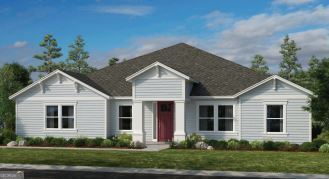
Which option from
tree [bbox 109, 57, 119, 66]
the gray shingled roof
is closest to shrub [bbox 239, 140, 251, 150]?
the gray shingled roof

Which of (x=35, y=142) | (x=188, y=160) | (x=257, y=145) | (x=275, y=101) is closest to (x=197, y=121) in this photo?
(x=257, y=145)

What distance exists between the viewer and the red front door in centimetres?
3172

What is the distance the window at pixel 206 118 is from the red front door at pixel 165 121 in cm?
201

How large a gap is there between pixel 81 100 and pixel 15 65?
471 inches

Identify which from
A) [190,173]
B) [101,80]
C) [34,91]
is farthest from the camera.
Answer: [101,80]

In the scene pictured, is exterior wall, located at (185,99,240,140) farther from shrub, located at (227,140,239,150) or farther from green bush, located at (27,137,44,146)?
green bush, located at (27,137,44,146)

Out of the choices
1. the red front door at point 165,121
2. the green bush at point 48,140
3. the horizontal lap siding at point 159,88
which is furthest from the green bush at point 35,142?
the red front door at point 165,121

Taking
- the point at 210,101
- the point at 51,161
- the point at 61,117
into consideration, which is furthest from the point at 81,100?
the point at 51,161

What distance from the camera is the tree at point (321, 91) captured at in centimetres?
2436

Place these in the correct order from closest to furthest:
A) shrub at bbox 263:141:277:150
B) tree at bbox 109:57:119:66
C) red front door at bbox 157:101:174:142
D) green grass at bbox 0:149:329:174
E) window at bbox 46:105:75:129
A: green grass at bbox 0:149:329:174 → shrub at bbox 263:141:277:150 → red front door at bbox 157:101:174:142 → window at bbox 46:105:75:129 → tree at bbox 109:57:119:66

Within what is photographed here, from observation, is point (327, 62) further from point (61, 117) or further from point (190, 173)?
point (61, 117)

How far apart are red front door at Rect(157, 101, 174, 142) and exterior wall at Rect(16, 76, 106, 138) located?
359cm

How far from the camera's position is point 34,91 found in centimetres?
3244

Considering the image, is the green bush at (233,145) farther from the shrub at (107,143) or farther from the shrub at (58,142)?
the shrub at (58,142)
